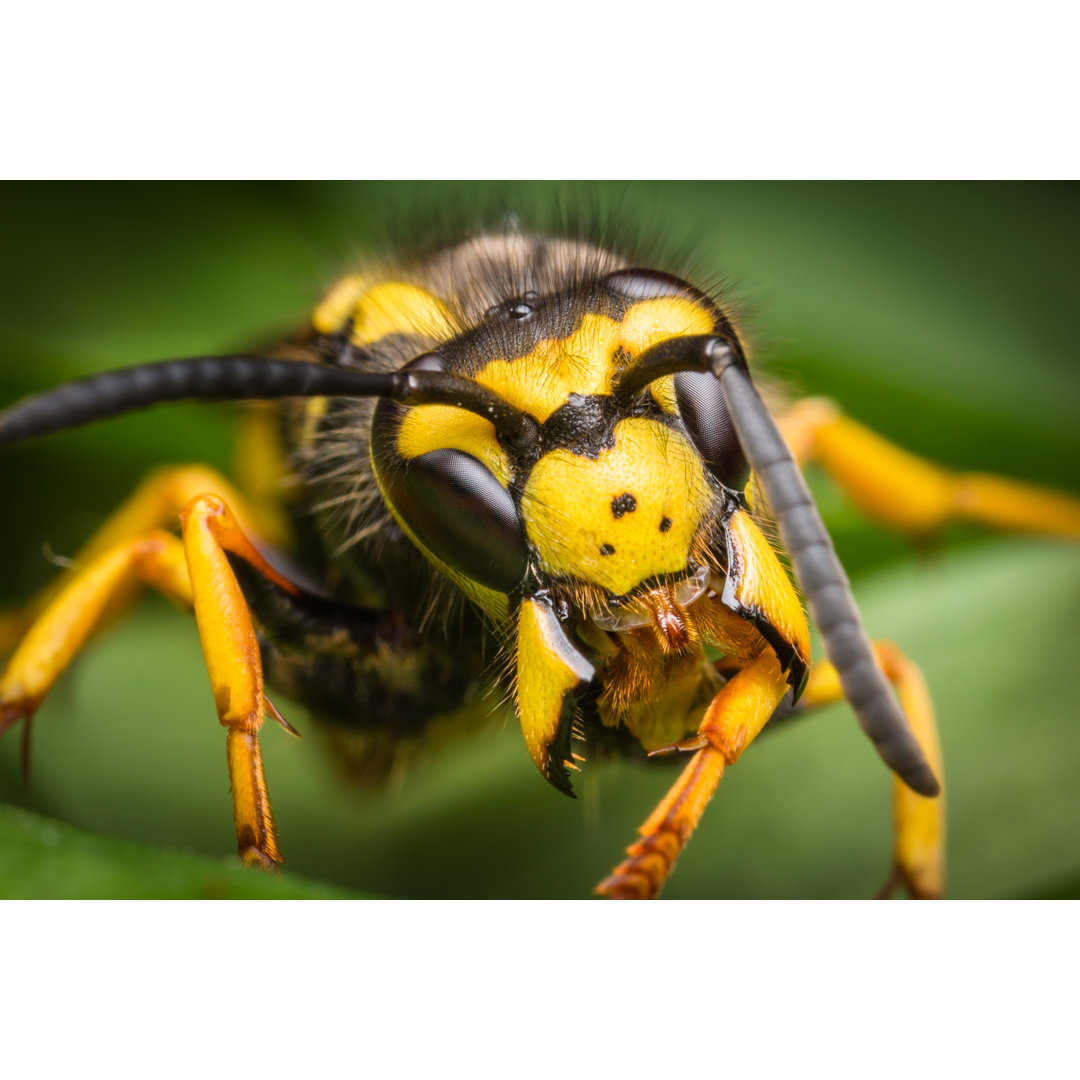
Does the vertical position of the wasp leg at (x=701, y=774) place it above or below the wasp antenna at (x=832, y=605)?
below

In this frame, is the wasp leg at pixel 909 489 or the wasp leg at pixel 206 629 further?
the wasp leg at pixel 909 489

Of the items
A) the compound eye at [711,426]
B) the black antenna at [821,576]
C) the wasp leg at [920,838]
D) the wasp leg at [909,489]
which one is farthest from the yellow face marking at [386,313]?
the wasp leg at [909,489]

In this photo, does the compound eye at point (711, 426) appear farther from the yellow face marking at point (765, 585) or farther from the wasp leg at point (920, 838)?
the wasp leg at point (920, 838)

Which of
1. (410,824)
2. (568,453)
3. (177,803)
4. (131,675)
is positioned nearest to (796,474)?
(568,453)

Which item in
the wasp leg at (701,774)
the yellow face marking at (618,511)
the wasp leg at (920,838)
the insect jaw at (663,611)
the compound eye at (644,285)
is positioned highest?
the compound eye at (644,285)

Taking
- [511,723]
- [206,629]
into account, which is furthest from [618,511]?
[511,723]

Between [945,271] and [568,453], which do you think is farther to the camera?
[945,271]

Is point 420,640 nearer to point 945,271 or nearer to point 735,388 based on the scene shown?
point 735,388
